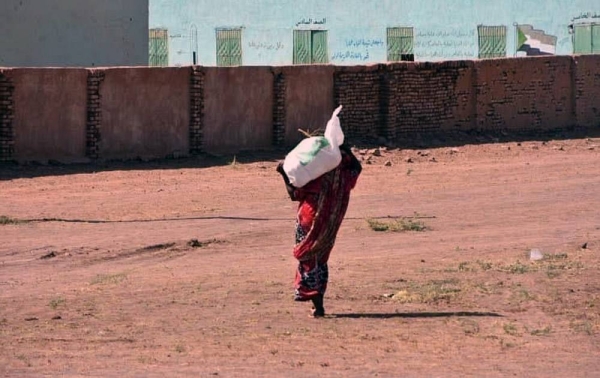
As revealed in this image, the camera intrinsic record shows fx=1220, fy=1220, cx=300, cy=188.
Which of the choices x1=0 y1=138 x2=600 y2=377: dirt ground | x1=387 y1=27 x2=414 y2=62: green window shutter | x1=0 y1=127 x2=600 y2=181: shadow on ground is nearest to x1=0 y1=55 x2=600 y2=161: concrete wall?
x1=0 y1=127 x2=600 y2=181: shadow on ground

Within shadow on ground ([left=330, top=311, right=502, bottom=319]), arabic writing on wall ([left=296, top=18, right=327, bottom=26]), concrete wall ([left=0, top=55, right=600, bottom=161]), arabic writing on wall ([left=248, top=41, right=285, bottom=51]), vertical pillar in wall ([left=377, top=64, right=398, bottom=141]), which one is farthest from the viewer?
arabic writing on wall ([left=248, top=41, right=285, bottom=51])

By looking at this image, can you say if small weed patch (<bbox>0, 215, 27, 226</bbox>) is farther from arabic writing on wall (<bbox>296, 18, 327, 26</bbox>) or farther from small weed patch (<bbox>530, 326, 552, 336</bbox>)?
arabic writing on wall (<bbox>296, 18, 327, 26</bbox>)

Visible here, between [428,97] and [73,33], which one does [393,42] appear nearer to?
[73,33]

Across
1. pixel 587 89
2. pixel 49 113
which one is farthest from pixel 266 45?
pixel 49 113

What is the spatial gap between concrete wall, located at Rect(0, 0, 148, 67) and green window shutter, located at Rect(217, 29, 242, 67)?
1370 centimetres

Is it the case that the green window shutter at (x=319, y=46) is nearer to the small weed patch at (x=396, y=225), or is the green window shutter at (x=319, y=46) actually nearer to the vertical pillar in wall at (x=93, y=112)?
the vertical pillar in wall at (x=93, y=112)

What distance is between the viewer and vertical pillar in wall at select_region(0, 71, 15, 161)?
60.7ft

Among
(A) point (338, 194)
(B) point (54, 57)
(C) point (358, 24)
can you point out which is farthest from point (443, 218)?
(C) point (358, 24)

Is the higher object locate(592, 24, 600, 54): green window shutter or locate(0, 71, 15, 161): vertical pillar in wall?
locate(592, 24, 600, 54): green window shutter

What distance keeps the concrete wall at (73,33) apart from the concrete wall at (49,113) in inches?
267

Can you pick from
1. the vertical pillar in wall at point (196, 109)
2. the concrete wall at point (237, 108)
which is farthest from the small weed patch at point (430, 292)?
the concrete wall at point (237, 108)

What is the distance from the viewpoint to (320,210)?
885 cm

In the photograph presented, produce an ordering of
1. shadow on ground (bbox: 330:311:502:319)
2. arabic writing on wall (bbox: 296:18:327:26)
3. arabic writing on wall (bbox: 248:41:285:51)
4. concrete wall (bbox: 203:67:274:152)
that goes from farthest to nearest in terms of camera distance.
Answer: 1. arabic writing on wall (bbox: 248:41:285:51)
2. arabic writing on wall (bbox: 296:18:327:26)
3. concrete wall (bbox: 203:67:274:152)
4. shadow on ground (bbox: 330:311:502:319)

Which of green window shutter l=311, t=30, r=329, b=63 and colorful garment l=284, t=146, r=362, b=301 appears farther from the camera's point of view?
green window shutter l=311, t=30, r=329, b=63
